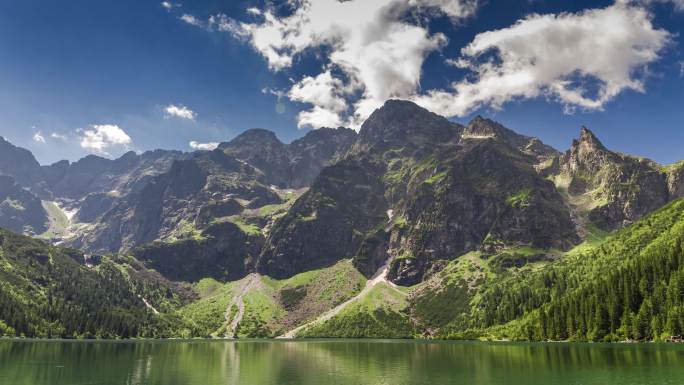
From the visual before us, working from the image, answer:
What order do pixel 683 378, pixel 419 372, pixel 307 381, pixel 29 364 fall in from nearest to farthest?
pixel 683 378 < pixel 307 381 < pixel 419 372 < pixel 29 364

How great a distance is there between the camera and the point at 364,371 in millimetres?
114812

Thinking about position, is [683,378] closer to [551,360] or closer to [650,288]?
[551,360]

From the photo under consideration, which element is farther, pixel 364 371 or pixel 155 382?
pixel 364 371

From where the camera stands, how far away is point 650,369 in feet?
306

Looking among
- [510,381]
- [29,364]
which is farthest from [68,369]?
[510,381]

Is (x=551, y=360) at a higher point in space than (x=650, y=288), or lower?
lower

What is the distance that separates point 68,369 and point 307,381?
62.2 metres

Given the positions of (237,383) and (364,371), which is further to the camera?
(364,371)

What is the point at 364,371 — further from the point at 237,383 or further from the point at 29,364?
the point at 29,364

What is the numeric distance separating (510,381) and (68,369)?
101m

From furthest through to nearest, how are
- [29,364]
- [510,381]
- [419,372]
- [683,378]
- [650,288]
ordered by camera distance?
[650,288] < [29,364] < [419,372] < [510,381] < [683,378]

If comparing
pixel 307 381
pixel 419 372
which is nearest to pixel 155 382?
pixel 307 381

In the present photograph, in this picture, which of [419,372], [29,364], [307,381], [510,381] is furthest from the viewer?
[29,364]

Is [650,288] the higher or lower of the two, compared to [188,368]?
higher
